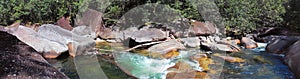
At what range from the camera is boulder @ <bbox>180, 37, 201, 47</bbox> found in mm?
9262

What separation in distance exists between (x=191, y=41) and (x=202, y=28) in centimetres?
117

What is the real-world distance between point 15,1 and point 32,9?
0.66 m

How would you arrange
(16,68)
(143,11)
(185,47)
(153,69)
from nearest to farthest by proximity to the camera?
1. (16,68)
2. (153,69)
3. (185,47)
4. (143,11)

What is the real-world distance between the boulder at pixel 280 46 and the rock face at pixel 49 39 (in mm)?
5327

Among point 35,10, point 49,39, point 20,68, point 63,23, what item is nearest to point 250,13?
point 63,23

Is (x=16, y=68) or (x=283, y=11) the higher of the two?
(x=16, y=68)

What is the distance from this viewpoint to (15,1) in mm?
10539

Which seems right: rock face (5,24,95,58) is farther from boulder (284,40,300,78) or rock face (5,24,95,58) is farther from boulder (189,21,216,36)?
boulder (284,40,300,78)

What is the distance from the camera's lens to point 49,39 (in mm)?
7160

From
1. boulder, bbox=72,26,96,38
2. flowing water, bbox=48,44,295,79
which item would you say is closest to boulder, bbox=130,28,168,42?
flowing water, bbox=48,44,295,79

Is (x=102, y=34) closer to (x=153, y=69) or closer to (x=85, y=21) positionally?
(x=85, y=21)


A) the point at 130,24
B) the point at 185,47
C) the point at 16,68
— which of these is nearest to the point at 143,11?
the point at 130,24

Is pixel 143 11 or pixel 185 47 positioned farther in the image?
pixel 143 11

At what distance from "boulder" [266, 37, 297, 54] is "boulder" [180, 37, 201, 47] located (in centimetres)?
219
